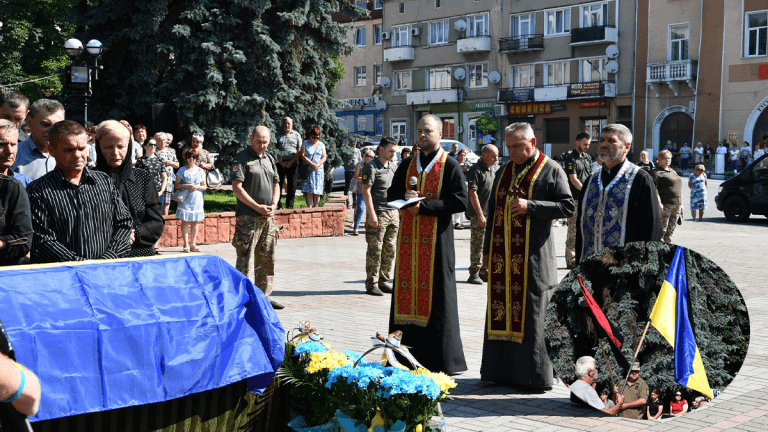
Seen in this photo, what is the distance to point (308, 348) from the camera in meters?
4.87

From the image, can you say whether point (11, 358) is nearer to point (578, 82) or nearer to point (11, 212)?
point (11, 212)

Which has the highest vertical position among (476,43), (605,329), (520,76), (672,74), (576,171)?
(476,43)

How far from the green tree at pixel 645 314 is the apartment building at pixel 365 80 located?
202 ft

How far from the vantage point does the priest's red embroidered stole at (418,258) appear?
7164 mm

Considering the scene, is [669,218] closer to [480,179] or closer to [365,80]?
[480,179]

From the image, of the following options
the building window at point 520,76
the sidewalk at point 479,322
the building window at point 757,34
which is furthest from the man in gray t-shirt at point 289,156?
the building window at point 520,76

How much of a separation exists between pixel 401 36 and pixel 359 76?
6.77 metres

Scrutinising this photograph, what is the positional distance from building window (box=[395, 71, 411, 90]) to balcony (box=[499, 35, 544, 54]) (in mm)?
8970

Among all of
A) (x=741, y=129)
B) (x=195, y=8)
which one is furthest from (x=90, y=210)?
(x=741, y=129)

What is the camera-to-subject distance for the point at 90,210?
5035mm

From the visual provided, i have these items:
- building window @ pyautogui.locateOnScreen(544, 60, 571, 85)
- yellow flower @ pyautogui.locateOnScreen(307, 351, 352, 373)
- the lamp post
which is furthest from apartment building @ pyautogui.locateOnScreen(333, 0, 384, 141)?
yellow flower @ pyautogui.locateOnScreen(307, 351, 352, 373)

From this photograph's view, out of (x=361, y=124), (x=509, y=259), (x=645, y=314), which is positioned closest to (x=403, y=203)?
(x=509, y=259)

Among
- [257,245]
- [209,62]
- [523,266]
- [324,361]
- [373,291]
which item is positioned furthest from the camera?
[209,62]

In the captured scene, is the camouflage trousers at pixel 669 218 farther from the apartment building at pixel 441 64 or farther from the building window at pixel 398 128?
the building window at pixel 398 128
